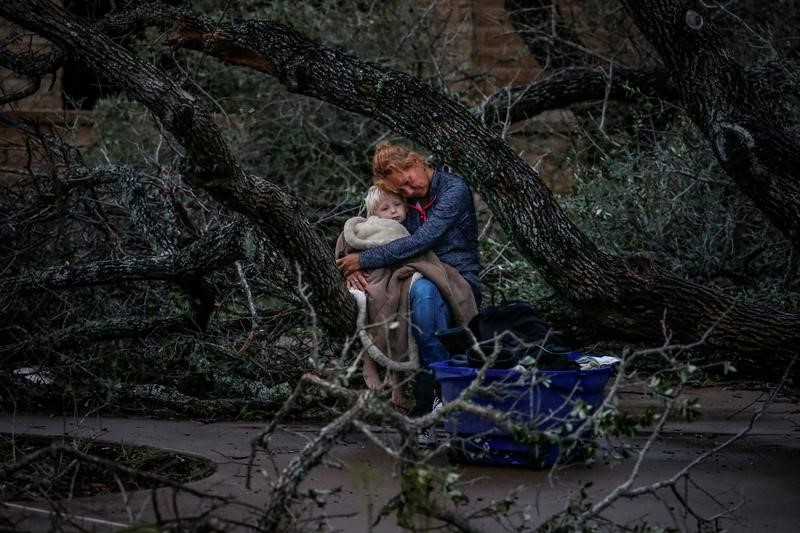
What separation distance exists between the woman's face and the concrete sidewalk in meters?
1.44

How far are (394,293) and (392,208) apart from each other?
0.58 metres

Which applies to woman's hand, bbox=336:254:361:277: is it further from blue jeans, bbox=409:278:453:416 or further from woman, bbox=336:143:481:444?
blue jeans, bbox=409:278:453:416

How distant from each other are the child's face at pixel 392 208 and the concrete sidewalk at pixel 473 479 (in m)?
1.32

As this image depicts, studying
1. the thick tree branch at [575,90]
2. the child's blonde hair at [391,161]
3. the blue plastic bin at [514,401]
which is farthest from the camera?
the thick tree branch at [575,90]

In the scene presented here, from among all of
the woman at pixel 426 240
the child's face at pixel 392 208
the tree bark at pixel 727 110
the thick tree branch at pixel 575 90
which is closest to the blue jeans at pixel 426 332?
the woman at pixel 426 240

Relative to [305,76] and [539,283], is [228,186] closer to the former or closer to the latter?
[305,76]

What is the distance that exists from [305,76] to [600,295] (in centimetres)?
211

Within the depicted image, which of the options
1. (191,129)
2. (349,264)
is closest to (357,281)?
(349,264)

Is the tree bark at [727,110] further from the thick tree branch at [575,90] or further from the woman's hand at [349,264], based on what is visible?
the thick tree branch at [575,90]

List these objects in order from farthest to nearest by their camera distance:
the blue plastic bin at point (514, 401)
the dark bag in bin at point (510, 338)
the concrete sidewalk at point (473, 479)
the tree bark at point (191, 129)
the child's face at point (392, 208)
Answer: the child's face at point (392, 208) < the tree bark at point (191, 129) < the dark bag in bin at point (510, 338) < the blue plastic bin at point (514, 401) < the concrete sidewalk at point (473, 479)

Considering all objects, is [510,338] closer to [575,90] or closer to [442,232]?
[442,232]

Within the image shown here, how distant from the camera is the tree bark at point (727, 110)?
5.32 m

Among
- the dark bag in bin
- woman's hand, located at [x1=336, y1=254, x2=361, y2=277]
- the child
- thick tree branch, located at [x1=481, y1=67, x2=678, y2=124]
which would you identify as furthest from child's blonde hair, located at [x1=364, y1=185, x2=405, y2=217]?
thick tree branch, located at [x1=481, y1=67, x2=678, y2=124]

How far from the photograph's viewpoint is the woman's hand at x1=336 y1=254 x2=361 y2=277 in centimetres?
607
